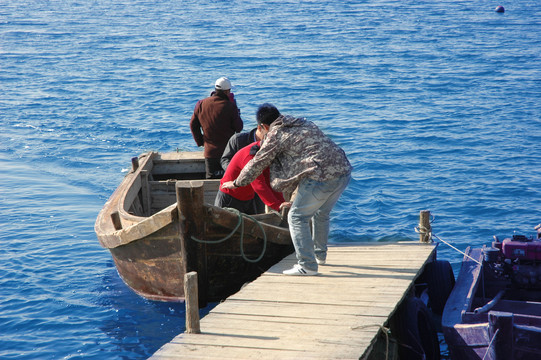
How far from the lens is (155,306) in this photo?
966 centimetres

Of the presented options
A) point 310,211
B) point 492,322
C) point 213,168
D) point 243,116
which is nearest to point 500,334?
point 492,322

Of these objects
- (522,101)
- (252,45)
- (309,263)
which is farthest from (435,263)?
(252,45)

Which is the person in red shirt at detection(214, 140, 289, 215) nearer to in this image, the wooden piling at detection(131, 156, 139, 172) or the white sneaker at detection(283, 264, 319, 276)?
the white sneaker at detection(283, 264, 319, 276)

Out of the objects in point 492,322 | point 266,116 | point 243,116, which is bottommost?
point 492,322

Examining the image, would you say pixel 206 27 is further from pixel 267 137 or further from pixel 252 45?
pixel 267 137

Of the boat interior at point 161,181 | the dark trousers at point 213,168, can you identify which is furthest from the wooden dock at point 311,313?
the dark trousers at point 213,168

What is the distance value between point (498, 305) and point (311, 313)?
285 centimetres

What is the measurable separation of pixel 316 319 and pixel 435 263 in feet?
11.0

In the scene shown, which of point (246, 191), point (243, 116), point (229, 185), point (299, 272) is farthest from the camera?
point (243, 116)

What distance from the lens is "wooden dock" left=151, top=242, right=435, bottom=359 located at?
217 inches

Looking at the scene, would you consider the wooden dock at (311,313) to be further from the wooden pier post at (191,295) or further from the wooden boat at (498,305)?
the wooden boat at (498,305)

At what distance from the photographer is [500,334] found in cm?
630

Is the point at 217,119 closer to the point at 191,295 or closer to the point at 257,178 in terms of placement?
the point at 257,178

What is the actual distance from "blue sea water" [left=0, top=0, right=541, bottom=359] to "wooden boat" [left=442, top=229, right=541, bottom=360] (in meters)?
3.84
